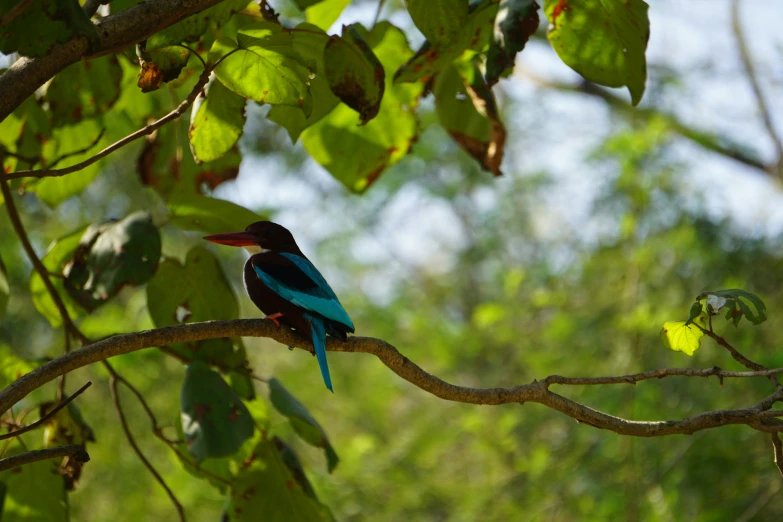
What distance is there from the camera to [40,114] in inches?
93.0

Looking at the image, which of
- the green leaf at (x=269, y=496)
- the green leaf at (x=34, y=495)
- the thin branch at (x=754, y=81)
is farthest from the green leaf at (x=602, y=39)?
the thin branch at (x=754, y=81)

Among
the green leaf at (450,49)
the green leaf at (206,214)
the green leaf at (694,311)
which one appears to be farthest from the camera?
the green leaf at (206,214)

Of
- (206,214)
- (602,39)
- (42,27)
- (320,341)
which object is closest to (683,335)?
(602,39)

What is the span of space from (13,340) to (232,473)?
702cm

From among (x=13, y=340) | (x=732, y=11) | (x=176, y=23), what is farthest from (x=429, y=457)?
(x=176, y=23)

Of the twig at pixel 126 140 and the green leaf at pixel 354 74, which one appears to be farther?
the green leaf at pixel 354 74

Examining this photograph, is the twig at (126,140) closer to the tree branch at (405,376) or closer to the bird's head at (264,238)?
the tree branch at (405,376)

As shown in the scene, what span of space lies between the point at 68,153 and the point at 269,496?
118 cm

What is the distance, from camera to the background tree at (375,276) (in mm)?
1701

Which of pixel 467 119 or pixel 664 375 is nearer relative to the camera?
pixel 664 375

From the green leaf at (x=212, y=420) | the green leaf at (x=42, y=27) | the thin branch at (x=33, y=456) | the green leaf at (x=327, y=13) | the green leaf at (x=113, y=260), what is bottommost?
the green leaf at (x=212, y=420)

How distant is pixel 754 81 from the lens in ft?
23.5

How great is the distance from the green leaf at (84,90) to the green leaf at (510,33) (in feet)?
3.48

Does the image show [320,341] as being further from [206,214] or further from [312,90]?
[312,90]
